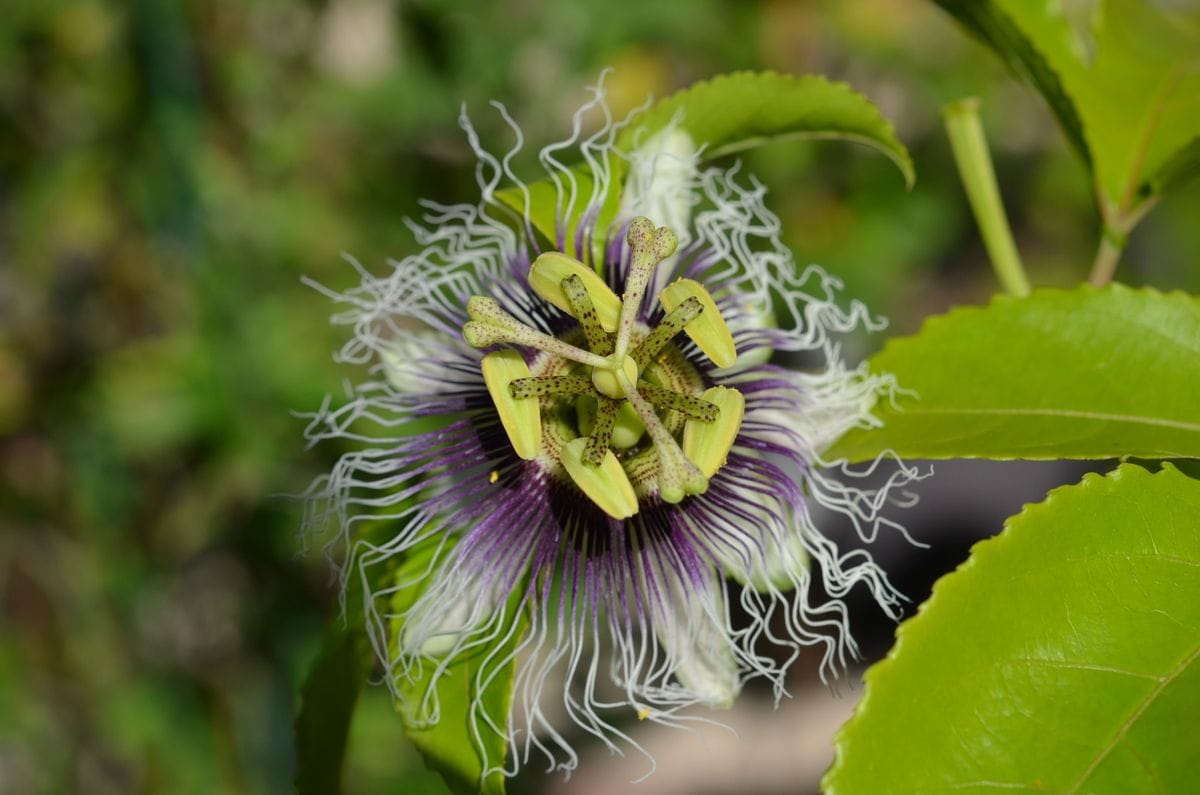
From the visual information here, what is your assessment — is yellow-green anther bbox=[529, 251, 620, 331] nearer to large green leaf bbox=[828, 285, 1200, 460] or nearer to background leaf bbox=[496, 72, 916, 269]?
background leaf bbox=[496, 72, 916, 269]

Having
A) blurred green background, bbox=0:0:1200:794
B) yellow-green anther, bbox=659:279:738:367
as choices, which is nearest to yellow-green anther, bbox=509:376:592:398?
yellow-green anther, bbox=659:279:738:367

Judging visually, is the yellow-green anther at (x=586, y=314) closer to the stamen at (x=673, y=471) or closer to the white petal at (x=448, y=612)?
the stamen at (x=673, y=471)

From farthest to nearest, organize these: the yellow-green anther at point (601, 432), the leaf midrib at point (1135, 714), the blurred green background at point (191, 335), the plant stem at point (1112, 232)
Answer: the blurred green background at point (191, 335)
the plant stem at point (1112, 232)
the yellow-green anther at point (601, 432)
the leaf midrib at point (1135, 714)

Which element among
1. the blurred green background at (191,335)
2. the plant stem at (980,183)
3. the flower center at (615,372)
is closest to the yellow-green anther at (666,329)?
the flower center at (615,372)

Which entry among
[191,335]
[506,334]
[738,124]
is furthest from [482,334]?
[191,335]

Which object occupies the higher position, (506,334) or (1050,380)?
(506,334)

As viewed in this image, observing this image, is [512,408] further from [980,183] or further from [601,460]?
[980,183]
